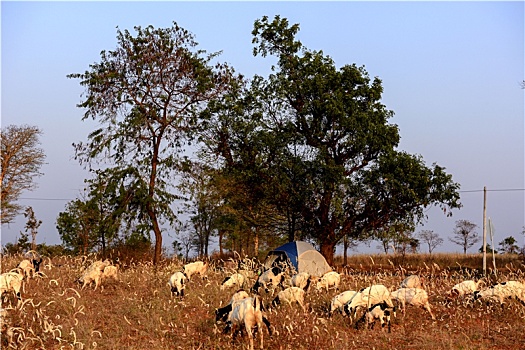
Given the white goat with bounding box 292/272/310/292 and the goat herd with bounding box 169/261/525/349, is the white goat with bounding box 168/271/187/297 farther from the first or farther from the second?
the white goat with bounding box 292/272/310/292

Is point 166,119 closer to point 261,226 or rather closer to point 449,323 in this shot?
point 261,226

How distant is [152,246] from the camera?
103 feet

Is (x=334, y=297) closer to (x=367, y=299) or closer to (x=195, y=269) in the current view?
(x=367, y=299)

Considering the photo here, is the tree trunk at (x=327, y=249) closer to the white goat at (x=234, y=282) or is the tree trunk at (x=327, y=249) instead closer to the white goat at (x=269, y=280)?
the white goat at (x=269, y=280)

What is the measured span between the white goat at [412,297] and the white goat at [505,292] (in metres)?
1.80

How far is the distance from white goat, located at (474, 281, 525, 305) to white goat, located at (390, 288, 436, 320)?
1803 mm

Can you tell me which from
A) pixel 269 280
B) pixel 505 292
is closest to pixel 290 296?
pixel 269 280

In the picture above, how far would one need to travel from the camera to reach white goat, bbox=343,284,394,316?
1282 centimetres

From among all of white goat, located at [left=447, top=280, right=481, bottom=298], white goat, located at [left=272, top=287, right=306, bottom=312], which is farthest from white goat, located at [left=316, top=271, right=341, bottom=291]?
white goat, located at [left=447, top=280, right=481, bottom=298]

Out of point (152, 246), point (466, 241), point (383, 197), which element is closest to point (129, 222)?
point (152, 246)

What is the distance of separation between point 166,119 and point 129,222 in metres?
5.69

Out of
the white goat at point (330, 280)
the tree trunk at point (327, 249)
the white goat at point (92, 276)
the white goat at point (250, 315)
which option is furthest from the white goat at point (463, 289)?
the tree trunk at point (327, 249)

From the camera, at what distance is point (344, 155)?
33000 millimetres

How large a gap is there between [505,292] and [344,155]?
19158 millimetres
